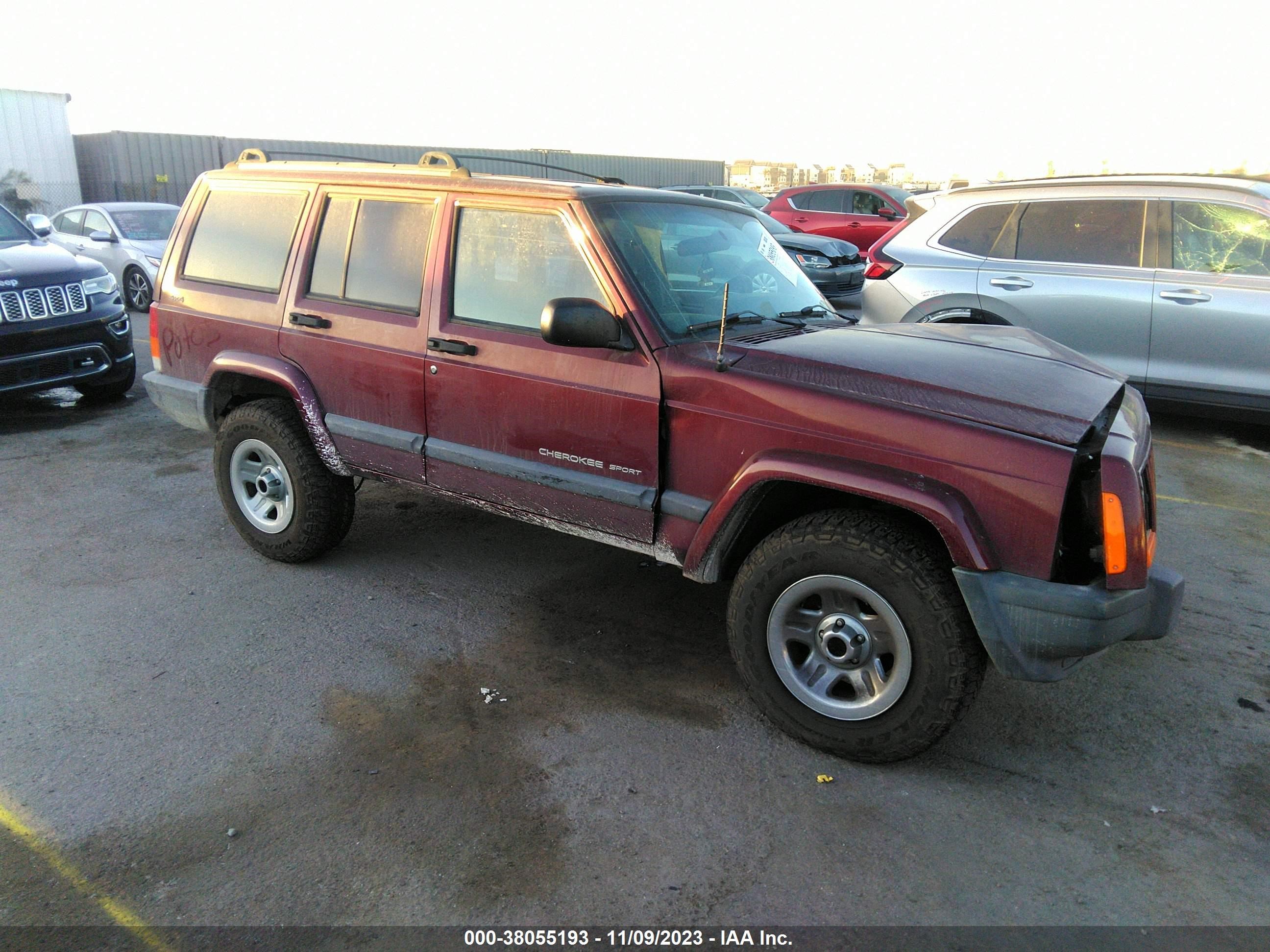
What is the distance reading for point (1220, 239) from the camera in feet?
21.0

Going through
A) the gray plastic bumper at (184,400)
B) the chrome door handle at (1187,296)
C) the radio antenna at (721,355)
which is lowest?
the gray plastic bumper at (184,400)

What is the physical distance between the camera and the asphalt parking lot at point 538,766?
2543 mm

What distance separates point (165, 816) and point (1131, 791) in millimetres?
3086

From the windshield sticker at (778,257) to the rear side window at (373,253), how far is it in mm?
1494

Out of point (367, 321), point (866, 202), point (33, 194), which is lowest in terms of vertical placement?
point (367, 321)

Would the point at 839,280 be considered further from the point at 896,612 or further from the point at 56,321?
the point at 896,612

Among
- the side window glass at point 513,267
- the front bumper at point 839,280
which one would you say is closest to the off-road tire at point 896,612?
the side window glass at point 513,267

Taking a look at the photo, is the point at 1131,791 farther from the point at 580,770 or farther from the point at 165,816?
the point at 165,816

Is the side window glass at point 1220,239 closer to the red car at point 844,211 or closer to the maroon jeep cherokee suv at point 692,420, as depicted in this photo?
the maroon jeep cherokee suv at point 692,420

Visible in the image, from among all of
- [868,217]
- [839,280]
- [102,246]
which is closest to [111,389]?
[102,246]

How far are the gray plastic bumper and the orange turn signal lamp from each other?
416cm

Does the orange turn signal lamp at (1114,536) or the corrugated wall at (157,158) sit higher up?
the corrugated wall at (157,158)

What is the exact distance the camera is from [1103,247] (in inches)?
264

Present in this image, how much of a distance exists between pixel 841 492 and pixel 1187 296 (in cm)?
475
